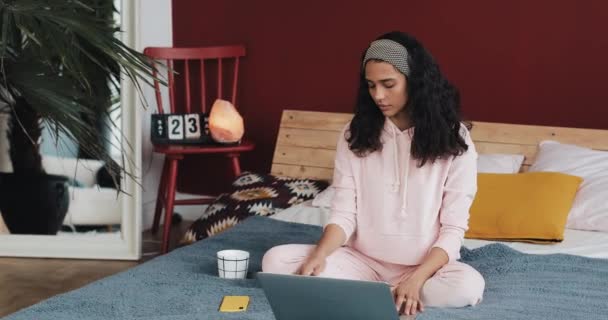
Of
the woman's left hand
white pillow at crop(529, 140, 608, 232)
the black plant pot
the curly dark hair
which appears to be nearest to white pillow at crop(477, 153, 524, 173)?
white pillow at crop(529, 140, 608, 232)

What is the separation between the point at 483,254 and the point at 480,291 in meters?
0.52

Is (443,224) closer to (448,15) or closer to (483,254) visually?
(483,254)

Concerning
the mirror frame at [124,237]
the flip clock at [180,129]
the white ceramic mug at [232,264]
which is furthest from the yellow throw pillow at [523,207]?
the mirror frame at [124,237]

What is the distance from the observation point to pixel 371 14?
421cm

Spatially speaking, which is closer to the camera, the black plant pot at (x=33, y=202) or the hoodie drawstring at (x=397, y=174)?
the hoodie drawstring at (x=397, y=174)

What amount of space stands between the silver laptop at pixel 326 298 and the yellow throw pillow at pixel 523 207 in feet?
4.26

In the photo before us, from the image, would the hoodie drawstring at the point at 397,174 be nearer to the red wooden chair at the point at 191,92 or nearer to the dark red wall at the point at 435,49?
the dark red wall at the point at 435,49

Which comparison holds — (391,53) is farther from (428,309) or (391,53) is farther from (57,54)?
(57,54)

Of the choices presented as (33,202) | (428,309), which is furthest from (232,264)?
(33,202)

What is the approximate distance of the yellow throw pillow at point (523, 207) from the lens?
3.16 m

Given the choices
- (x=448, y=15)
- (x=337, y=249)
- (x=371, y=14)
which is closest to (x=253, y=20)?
(x=371, y=14)

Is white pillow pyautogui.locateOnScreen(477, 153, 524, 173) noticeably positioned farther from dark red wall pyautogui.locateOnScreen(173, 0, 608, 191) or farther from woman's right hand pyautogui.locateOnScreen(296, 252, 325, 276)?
woman's right hand pyautogui.locateOnScreen(296, 252, 325, 276)

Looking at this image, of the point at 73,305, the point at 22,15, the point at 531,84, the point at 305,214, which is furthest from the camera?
the point at 531,84

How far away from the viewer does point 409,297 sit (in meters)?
2.25
